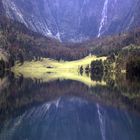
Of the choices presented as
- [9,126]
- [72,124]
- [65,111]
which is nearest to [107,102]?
[65,111]

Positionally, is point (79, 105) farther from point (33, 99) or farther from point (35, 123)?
point (35, 123)

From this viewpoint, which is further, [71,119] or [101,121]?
[71,119]

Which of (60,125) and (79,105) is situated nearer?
(60,125)

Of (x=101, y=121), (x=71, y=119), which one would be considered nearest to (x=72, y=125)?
(x=101, y=121)

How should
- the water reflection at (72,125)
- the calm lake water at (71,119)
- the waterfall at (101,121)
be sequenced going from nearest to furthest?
the water reflection at (72,125)
the calm lake water at (71,119)
the waterfall at (101,121)

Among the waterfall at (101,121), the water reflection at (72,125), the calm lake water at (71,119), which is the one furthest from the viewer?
the waterfall at (101,121)

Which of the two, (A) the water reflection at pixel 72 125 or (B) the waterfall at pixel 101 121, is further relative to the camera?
(B) the waterfall at pixel 101 121

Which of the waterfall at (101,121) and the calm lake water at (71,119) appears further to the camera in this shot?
the waterfall at (101,121)

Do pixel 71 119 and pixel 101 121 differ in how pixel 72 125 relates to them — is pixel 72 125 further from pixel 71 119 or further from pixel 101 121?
pixel 71 119
